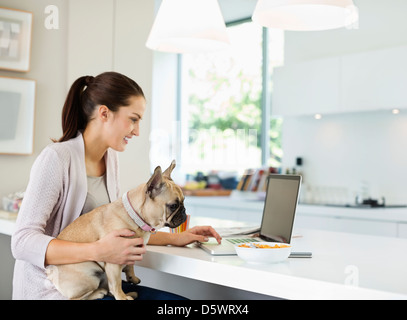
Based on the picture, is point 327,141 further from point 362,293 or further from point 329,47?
point 362,293

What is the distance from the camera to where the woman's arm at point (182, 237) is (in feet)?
6.19

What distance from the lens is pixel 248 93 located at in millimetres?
6047

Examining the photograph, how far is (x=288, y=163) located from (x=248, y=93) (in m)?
1.18

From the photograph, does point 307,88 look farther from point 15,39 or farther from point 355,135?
point 15,39

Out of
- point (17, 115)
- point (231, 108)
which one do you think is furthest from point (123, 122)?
point (231, 108)

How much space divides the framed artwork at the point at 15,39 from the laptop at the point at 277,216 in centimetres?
175

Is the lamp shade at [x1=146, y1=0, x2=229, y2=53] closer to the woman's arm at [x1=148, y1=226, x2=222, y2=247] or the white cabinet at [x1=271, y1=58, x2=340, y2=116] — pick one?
the woman's arm at [x1=148, y1=226, x2=222, y2=247]

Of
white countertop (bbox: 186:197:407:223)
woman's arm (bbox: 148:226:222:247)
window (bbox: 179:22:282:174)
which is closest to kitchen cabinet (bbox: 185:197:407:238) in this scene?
white countertop (bbox: 186:197:407:223)

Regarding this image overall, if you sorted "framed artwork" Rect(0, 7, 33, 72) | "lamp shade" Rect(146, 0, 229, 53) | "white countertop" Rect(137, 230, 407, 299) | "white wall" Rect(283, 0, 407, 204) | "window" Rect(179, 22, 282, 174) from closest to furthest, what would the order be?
"white countertop" Rect(137, 230, 407, 299) → "lamp shade" Rect(146, 0, 229, 53) → "framed artwork" Rect(0, 7, 33, 72) → "white wall" Rect(283, 0, 407, 204) → "window" Rect(179, 22, 282, 174)

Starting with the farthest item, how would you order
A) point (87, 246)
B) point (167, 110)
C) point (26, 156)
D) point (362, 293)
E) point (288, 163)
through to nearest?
point (167, 110)
point (288, 163)
point (26, 156)
point (87, 246)
point (362, 293)

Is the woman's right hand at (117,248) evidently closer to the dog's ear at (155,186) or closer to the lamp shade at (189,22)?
the dog's ear at (155,186)

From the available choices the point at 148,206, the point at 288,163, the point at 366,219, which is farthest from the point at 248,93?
the point at 148,206

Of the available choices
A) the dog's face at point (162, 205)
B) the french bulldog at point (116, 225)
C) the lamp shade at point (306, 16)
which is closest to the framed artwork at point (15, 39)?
the lamp shade at point (306, 16)

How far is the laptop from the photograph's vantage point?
1.83m
